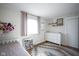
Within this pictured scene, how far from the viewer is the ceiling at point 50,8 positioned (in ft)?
4.15

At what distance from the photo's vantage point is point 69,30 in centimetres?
135

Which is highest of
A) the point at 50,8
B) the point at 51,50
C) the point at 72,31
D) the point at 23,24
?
the point at 50,8

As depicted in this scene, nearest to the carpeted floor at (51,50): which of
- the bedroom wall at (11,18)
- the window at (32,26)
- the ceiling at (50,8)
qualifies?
the window at (32,26)

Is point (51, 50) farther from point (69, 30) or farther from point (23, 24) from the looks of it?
point (23, 24)

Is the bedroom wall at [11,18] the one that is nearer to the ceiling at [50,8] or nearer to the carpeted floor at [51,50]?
the ceiling at [50,8]

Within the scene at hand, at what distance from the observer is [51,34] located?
1.37 metres

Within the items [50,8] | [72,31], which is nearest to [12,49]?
[50,8]

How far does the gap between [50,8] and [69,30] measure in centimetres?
46

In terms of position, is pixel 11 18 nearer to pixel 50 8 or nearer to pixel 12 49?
pixel 12 49

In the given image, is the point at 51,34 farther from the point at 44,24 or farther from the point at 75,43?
the point at 75,43

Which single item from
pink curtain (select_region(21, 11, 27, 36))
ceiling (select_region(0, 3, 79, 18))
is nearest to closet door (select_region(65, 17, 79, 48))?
ceiling (select_region(0, 3, 79, 18))

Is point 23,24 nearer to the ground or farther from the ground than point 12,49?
farther from the ground

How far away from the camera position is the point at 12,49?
1.29 m

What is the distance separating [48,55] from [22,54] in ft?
1.29
